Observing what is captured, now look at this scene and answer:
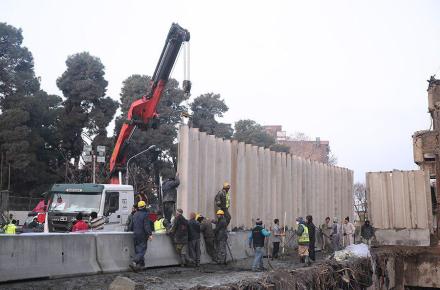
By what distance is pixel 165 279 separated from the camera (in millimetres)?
11086

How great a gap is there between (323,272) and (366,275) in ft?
11.7

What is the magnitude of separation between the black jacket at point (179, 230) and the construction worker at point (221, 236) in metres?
1.54

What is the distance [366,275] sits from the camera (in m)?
15.8

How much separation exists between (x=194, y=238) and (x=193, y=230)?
0.80 feet

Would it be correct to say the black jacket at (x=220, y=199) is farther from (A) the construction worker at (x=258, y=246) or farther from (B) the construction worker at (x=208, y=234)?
(A) the construction worker at (x=258, y=246)

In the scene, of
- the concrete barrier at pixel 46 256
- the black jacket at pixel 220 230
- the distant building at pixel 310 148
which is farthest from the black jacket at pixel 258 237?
the distant building at pixel 310 148

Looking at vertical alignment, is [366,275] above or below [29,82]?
below

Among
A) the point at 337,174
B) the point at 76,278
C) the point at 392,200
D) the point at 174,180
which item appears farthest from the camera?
the point at 337,174

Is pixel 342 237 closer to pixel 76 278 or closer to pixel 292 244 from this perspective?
pixel 292 244

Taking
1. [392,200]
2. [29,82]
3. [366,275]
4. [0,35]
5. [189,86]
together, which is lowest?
[366,275]

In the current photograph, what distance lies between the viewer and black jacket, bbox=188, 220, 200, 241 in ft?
45.0

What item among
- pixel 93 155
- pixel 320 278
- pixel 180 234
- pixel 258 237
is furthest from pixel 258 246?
pixel 93 155

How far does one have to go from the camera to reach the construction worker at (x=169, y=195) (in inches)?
583

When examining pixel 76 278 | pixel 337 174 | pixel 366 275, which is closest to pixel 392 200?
pixel 337 174
